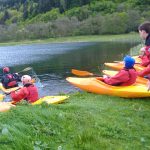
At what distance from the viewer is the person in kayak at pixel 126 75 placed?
418 inches

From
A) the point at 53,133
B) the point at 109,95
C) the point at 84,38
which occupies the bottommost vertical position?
the point at 84,38

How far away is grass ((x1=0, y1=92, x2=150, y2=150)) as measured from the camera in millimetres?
5590

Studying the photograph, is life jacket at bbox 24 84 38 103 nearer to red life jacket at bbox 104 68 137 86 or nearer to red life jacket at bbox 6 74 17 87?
red life jacket at bbox 104 68 137 86

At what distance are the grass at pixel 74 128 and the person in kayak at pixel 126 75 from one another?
2.26 m

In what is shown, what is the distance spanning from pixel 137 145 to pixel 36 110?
2.12 m

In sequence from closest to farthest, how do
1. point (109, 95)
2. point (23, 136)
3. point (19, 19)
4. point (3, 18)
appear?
1. point (23, 136)
2. point (109, 95)
3. point (19, 19)
4. point (3, 18)

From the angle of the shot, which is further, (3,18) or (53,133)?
(3,18)

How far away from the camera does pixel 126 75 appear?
10.8 meters

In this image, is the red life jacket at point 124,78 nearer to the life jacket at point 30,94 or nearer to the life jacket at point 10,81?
the life jacket at point 30,94

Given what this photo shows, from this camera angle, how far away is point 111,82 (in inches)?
446

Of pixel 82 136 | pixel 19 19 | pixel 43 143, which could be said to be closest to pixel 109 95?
pixel 82 136

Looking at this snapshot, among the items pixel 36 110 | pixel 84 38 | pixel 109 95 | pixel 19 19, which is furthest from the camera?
pixel 19 19

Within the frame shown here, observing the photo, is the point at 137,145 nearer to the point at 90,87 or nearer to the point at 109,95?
the point at 109,95

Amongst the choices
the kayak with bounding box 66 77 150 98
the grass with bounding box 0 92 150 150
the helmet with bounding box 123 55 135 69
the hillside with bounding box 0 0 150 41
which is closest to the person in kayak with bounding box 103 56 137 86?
the helmet with bounding box 123 55 135 69
